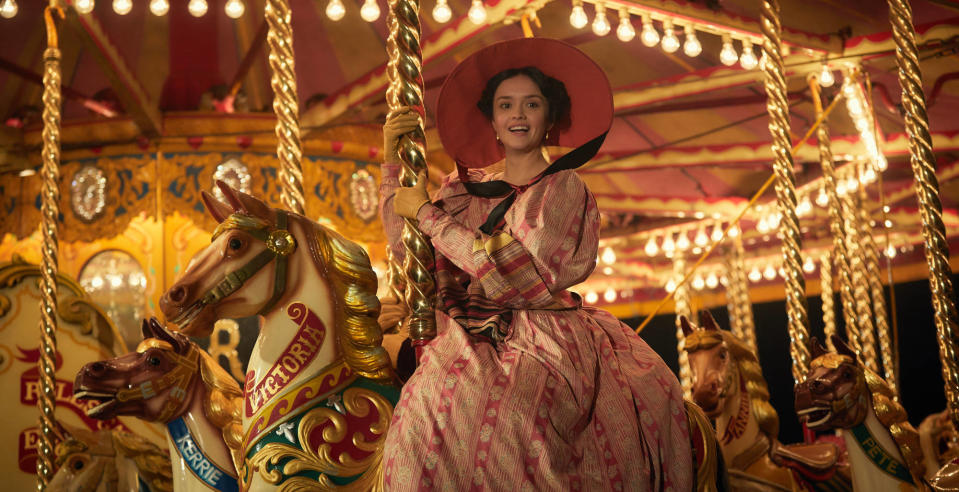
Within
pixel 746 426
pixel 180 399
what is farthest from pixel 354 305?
pixel 746 426

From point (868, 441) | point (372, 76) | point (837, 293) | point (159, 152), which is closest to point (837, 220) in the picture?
point (868, 441)

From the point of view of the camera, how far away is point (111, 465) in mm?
3928

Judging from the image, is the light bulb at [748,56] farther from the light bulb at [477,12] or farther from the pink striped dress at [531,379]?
the pink striped dress at [531,379]

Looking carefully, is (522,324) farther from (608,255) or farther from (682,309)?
(608,255)

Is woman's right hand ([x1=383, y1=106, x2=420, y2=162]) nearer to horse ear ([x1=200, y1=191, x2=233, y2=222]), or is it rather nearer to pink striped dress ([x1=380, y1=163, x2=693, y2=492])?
pink striped dress ([x1=380, y1=163, x2=693, y2=492])

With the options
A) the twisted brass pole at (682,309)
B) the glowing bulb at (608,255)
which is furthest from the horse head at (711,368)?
the glowing bulb at (608,255)

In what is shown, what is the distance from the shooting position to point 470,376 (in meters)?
2.36

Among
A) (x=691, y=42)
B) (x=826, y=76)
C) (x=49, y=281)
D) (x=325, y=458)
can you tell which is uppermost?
(x=691, y=42)

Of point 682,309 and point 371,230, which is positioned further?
point 682,309

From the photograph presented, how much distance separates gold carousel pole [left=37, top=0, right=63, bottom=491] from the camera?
4262 millimetres

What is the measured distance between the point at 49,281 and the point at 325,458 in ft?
8.22

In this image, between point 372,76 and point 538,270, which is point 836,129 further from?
point 538,270

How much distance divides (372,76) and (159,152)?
6.74ft

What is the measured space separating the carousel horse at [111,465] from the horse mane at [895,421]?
275 centimetres
